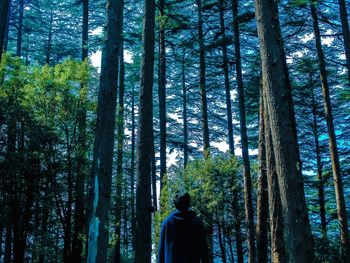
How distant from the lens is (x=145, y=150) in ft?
24.9

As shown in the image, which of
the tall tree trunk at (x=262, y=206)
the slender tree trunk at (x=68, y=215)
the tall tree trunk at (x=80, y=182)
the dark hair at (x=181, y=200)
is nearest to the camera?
the dark hair at (x=181, y=200)

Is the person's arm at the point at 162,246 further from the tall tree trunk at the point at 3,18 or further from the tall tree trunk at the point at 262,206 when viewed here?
the tall tree trunk at the point at 3,18

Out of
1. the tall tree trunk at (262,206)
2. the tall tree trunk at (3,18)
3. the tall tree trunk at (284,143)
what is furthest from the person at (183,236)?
the tall tree trunk at (3,18)

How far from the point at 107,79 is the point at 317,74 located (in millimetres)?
17580

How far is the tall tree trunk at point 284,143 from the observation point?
16.4 ft

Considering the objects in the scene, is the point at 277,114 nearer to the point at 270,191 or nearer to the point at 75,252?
the point at 270,191

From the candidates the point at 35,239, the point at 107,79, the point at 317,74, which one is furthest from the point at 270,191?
the point at 317,74

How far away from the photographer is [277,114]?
17.9 ft

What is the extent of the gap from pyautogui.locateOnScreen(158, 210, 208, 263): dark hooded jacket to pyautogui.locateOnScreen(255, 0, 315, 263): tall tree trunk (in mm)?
1904

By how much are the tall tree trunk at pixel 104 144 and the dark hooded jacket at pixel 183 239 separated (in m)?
2.97

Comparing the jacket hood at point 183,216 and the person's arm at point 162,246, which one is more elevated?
the jacket hood at point 183,216

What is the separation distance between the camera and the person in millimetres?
3574

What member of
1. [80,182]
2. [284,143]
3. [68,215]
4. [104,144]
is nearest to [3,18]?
[80,182]

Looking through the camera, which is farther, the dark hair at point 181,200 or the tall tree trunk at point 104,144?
the tall tree trunk at point 104,144
